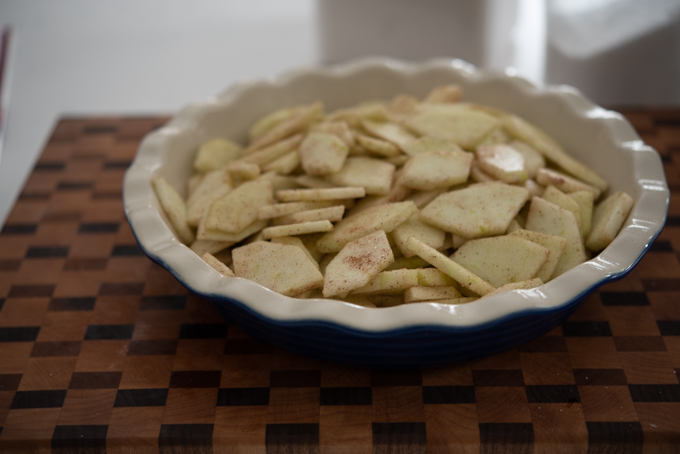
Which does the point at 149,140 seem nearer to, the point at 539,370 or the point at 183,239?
the point at 183,239

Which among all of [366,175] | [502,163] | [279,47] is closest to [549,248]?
[502,163]

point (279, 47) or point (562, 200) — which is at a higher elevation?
point (562, 200)

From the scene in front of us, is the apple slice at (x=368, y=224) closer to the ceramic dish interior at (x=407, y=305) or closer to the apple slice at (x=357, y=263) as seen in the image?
the apple slice at (x=357, y=263)

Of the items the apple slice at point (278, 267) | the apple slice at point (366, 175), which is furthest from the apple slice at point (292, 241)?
the apple slice at point (366, 175)

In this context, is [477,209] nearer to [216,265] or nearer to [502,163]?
[502,163]

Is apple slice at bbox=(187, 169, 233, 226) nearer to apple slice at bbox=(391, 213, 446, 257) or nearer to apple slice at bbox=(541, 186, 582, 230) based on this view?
apple slice at bbox=(391, 213, 446, 257)

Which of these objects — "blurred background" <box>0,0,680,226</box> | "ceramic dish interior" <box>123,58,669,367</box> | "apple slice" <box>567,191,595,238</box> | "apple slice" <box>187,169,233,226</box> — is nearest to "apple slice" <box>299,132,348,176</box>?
"apple slice" <box>187,169,233,226</box>

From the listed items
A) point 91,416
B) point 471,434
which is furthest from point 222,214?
point 471,434

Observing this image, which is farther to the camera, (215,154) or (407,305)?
(215,154)
